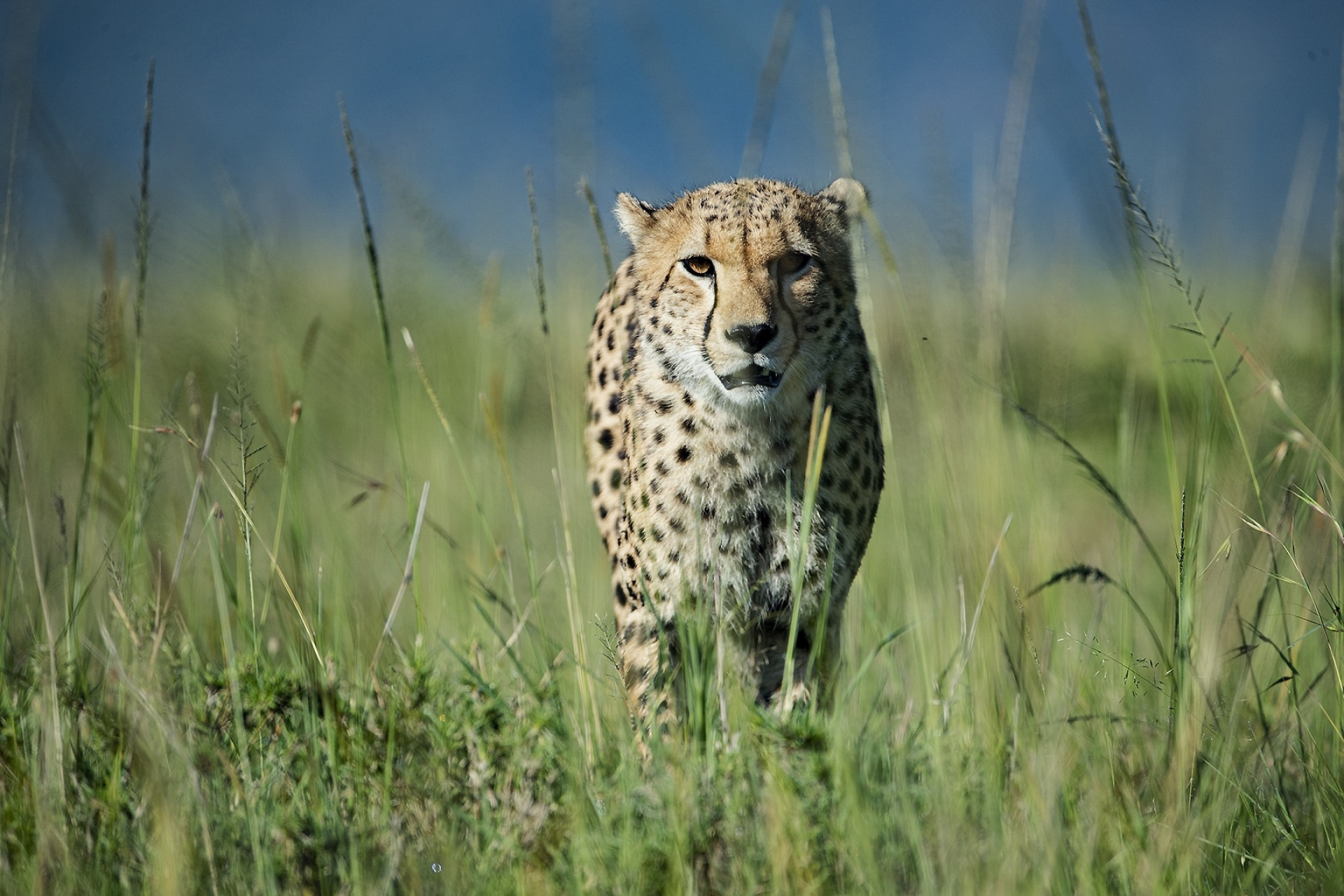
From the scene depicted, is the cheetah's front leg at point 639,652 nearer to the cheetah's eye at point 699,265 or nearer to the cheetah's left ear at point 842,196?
the cheetah's eye at point 699,265

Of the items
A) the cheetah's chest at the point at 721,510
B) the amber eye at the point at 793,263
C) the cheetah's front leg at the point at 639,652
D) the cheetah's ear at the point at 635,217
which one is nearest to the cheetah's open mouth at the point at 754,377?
the cheetah's chest at the point at 721,510

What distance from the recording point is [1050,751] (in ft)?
5.26

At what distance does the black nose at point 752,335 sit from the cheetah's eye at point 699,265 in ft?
1.00

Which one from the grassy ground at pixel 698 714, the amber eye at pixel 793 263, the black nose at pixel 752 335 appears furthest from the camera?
the amber eye at pixel 793 263

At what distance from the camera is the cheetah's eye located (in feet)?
8.21

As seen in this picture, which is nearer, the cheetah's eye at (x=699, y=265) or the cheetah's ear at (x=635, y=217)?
the cheetah's eye at (x=699, y=265)

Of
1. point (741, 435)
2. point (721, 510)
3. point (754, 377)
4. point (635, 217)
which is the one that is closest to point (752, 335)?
point (754, 377)

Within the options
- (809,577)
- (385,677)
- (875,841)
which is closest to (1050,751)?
(875,841)

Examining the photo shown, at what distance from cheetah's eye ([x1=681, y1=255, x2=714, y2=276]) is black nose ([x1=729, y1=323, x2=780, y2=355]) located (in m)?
0.30

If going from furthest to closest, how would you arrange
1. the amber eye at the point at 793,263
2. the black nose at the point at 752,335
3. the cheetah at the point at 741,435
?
the amber eye at the point at 793,263, the cheetah at the point at 741,435, the black nose at the point at 752,335

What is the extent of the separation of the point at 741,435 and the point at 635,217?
0.73 metres

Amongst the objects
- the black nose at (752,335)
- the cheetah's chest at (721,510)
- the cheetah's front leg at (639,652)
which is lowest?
the cheetah's front leg at (639,652)

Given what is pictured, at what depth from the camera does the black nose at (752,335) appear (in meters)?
2.23

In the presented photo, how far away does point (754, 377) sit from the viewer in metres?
2.30
